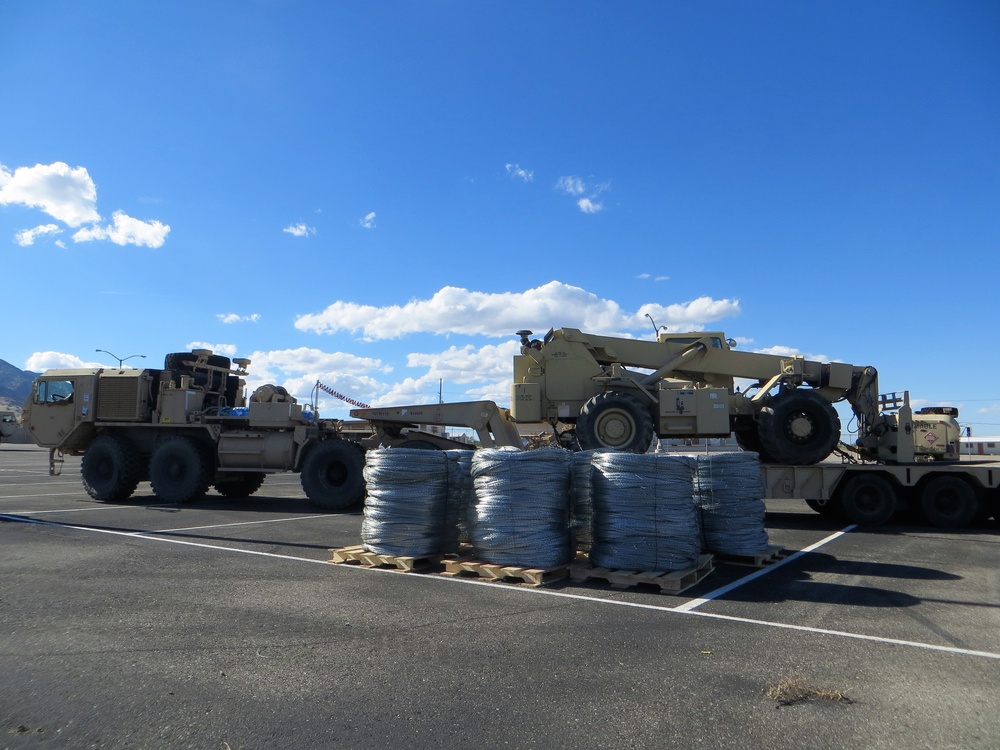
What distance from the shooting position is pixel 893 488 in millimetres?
12859

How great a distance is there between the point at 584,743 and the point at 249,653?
261 centimetres

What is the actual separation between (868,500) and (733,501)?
606 centimetres

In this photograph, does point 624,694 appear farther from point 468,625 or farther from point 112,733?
point 112,733

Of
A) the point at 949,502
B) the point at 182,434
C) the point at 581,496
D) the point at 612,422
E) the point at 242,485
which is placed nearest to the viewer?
the point at 581,496

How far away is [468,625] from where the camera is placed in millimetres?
5777

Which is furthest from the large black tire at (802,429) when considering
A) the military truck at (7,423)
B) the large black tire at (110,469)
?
the military truck at (7,423)

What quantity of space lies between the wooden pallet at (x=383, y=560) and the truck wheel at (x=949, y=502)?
31.3 feet

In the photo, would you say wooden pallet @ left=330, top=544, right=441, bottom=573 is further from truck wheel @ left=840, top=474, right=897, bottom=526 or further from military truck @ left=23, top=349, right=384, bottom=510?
truck wheel @ left=840, top=474, right=897, bottom=526

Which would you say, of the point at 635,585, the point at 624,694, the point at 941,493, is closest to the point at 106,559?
the point at 635,585

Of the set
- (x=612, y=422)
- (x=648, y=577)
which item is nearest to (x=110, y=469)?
(x=612, y=422)

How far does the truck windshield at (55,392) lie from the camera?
54.6 ft

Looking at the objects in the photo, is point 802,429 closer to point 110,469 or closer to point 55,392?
point 110,469

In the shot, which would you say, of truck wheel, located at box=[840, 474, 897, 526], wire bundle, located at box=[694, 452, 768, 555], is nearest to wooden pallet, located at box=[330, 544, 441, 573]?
wire bundle, located at box=[694, 452, 768, 555]

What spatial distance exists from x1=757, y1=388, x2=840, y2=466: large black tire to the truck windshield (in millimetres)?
15705
